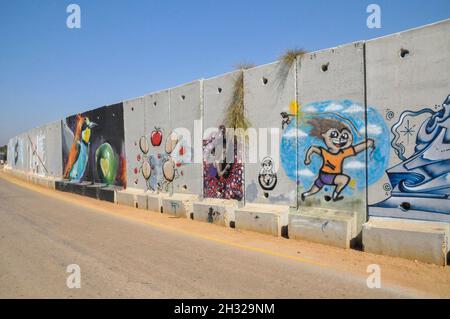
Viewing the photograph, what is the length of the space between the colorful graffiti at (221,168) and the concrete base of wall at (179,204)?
607mm

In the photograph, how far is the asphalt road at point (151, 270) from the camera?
4.95 meters

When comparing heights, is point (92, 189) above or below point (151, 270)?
above

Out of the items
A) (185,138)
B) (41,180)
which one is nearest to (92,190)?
(185,138)

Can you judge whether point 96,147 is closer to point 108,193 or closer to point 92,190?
point 92,190

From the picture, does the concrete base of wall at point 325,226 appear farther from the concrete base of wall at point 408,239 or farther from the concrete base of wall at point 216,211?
the concrete base of wall at point 216,211

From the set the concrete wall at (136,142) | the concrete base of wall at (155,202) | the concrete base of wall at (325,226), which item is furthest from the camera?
the concrete wall at (136,142)

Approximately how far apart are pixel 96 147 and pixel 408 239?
16297 millimetres

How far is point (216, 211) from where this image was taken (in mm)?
10641

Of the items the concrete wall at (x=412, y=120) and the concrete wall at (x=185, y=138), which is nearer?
the concrete wall at (x=412, y=120)

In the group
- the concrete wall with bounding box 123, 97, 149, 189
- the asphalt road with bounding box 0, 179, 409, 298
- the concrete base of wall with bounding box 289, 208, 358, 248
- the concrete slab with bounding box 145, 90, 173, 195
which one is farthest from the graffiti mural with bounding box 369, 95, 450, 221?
the concrete wall with bounding box 123, 97, 149, 189

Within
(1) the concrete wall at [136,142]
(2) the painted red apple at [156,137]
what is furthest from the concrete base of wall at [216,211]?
(1) the concrete wall at [136,142]

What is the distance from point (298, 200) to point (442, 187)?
124 inches

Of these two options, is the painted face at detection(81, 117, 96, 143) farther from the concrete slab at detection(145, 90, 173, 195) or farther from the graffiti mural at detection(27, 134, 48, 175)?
the graffiti mural at detection(27, 134, 48, 175)

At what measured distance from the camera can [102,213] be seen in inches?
511
